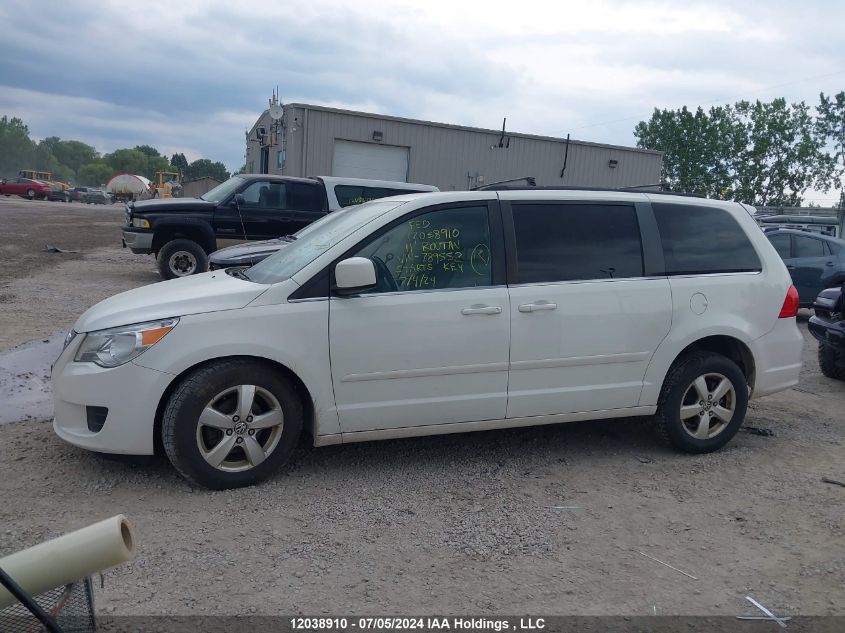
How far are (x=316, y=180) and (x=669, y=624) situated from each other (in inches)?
426

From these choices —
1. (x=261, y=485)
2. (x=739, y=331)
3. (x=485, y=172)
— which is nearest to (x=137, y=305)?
(x=261, y=485)

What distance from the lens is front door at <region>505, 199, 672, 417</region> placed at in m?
4.43

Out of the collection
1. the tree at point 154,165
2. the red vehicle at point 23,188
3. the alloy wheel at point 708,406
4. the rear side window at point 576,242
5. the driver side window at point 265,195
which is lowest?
the alloy wheel at point 708,406

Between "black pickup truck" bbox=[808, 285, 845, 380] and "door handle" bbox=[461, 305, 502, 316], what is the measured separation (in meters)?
4.44

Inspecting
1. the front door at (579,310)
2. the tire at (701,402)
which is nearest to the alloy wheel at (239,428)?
the front door at (579,310)

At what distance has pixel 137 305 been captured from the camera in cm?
409

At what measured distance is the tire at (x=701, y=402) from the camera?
4809mm

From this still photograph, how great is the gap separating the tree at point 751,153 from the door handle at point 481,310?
194 ft

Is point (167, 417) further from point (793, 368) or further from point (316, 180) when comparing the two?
point (316, 180)

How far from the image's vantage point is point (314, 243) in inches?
183

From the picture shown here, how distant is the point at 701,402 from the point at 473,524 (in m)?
2.00

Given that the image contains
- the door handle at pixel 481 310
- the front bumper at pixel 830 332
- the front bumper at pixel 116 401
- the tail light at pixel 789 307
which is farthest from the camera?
the front bumper at pixel 830 332

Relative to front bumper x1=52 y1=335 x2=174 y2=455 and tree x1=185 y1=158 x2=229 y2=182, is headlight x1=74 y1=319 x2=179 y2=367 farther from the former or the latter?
tree x1=185 y1=158 x2=229 y2=182

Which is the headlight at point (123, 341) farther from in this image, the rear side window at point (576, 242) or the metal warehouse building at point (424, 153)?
the metal warehouse building at point (424, 153)
